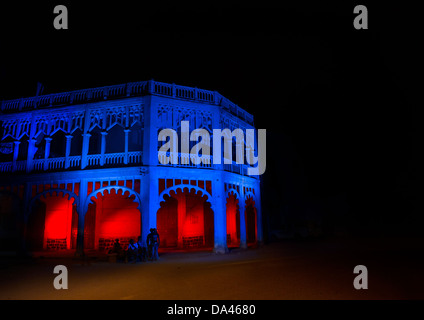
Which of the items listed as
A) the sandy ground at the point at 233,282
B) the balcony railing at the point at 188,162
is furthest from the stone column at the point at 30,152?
the sandy ground at the point at 233,282

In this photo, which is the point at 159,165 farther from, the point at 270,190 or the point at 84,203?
the point at 270,190

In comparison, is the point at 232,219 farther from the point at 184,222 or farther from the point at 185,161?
the point at 185,161

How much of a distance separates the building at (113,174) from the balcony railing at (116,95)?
6 centimetres

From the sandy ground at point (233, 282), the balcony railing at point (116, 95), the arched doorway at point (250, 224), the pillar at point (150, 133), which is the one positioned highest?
the balcony railing at point (116, 95)

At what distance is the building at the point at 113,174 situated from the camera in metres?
16.0

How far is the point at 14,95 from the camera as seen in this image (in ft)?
74.2

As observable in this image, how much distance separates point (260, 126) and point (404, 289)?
23.4 m

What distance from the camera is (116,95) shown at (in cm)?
1731

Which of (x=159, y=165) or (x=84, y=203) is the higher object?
(x=159, y=165)

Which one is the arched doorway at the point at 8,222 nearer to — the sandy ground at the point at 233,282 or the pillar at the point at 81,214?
the pillar at the point at 81,214

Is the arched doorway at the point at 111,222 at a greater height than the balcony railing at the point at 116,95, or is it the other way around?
the balcony railing at the point at 116,95

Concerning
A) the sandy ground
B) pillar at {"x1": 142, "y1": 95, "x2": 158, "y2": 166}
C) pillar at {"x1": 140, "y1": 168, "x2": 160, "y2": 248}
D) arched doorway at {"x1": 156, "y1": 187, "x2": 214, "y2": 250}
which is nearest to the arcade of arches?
arched doorway at {"x1": 156, "y1": 187, "x2": 214, "y2": 250}

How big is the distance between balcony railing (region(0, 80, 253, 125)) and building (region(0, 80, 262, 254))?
2.5 inches
